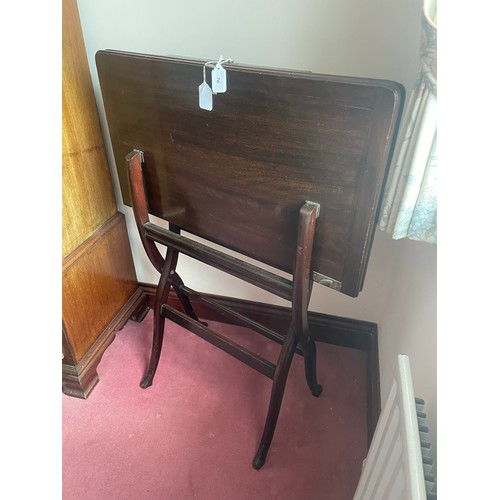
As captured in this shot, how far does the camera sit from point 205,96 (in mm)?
916

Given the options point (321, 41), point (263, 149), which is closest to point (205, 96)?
point (263, 149)

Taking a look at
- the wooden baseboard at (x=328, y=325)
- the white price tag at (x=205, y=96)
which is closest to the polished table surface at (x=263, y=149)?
the white price tag at (x=205, y=96)

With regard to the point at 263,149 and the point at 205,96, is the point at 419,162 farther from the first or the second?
the point at 205,96

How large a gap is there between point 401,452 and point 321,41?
1016 mm

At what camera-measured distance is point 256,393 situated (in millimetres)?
1509

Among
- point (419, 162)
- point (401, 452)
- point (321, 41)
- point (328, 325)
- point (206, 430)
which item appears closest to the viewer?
point (401, 452)

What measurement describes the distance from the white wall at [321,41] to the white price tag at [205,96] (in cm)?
37

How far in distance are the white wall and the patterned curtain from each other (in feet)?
0.56

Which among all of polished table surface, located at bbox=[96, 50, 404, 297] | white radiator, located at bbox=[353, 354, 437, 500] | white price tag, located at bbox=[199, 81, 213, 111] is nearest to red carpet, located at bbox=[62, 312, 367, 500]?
white radiator, located at bbox=[353, 354, 437, 500]

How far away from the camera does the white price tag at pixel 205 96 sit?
91 centimetres
